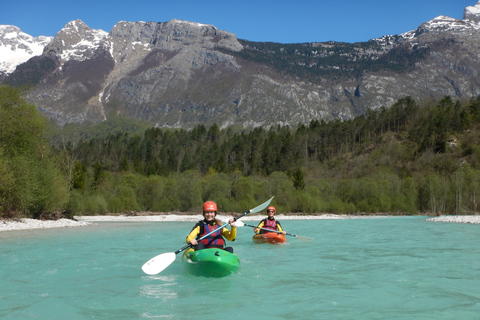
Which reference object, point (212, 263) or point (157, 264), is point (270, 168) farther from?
point (212, 263)

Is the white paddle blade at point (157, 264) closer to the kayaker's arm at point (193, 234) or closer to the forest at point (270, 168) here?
the kayaker's arm at point (193, 234)

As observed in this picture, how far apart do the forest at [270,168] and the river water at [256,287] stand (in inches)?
736

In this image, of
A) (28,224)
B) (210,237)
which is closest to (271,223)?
(210,237)

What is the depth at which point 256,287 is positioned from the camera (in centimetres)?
1115

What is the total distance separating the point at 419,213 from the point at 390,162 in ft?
95.8

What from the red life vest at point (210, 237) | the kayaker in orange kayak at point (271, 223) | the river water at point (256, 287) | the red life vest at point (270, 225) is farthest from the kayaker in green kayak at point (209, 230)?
the red life vest at point (270, 225)

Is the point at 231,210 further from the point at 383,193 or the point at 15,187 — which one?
the point at 15,187

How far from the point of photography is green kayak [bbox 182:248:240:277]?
38.1ft

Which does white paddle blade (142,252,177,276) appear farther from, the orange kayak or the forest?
the forest

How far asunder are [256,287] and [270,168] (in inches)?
4182

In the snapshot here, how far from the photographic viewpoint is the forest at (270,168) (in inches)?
1364

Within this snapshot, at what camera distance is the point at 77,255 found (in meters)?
17.5

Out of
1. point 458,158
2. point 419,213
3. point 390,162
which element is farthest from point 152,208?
point 458,158

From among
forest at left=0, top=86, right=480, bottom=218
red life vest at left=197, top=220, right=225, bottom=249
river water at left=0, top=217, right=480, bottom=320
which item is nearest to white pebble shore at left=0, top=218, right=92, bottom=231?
forest at left=0, top=86, right=480, bottom=218
